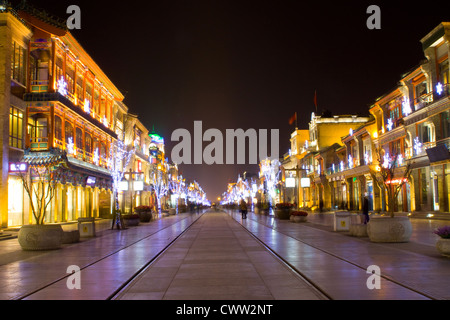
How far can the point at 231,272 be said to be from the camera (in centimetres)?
1072

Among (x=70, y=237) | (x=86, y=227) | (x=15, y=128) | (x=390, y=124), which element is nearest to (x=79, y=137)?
(x=15, y=128)

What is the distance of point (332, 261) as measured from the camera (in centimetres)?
1223

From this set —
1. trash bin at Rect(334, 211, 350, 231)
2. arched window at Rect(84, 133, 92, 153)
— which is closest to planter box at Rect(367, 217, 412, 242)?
trash bin at Rect(334, 211, 350, 231)

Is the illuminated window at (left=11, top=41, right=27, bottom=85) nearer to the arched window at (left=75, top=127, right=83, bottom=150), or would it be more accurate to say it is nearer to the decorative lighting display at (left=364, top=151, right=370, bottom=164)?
the arched window at (left=75, top=127, right=83, bottom=150)

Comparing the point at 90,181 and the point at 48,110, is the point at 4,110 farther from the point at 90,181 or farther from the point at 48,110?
the point at 90,181

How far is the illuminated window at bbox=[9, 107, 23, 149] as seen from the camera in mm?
29453

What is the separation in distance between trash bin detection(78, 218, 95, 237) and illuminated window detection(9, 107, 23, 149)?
34.8 feet

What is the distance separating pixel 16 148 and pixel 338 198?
45.6 meters

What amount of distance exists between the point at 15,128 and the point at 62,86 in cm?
603

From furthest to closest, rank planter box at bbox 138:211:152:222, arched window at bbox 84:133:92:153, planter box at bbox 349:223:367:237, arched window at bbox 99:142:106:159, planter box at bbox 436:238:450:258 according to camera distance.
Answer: arched window at bbox 99:142:106:159 < arched window at bbox 84:133:92:153 < planter box at bbox 138:211:152:222 < planter box at bbox 349:223:367:237 < planter box at bbox 436:238:450:258

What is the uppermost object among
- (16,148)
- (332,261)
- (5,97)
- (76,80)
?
(76,80)

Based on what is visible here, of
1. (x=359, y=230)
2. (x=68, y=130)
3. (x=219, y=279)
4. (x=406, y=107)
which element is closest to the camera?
(x=219, y=279)
